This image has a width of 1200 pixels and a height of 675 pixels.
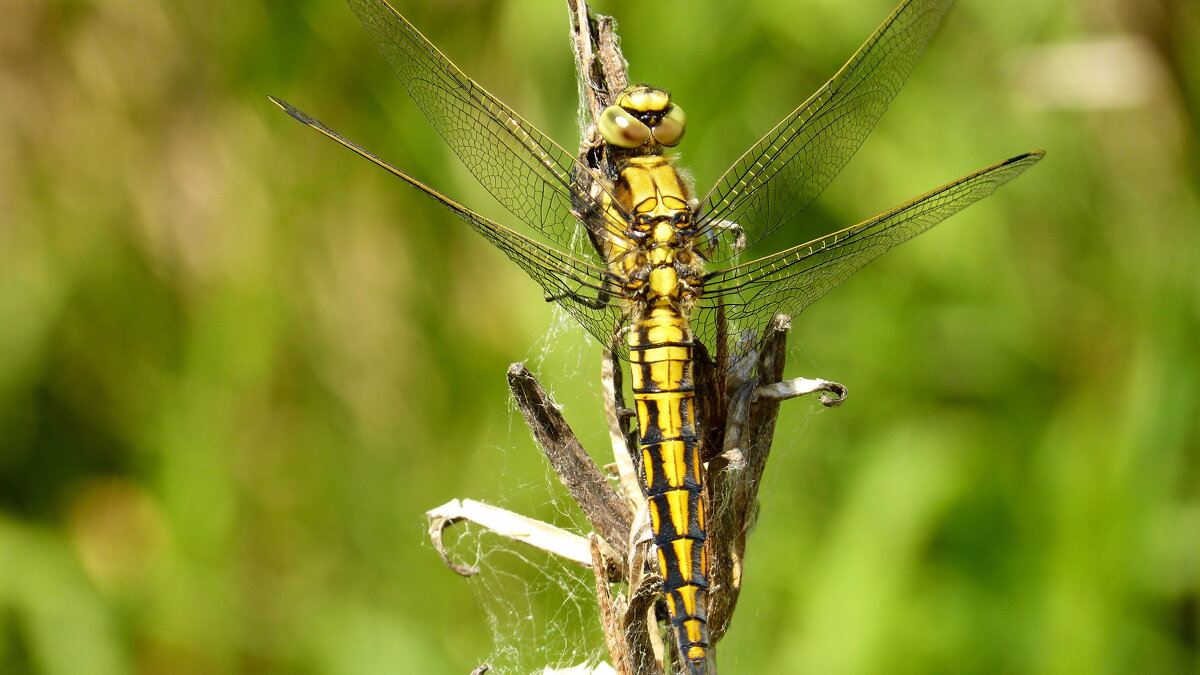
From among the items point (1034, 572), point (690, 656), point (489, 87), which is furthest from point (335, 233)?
point (1034, 572)

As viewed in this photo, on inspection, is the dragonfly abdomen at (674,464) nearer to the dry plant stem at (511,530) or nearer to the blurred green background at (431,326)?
the dry plant stem at (511,530)

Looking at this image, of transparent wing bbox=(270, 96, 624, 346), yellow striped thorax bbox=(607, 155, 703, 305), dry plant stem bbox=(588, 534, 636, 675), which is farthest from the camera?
yellow striped thorax bbox=(607, 155, 703, 305)

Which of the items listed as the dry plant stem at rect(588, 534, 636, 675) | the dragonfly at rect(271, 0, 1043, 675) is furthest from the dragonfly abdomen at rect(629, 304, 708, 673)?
the dry plant stem at rect(588, 534, 636, 675)

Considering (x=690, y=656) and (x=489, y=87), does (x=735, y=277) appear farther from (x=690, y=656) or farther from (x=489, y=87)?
(x=489, y=87)

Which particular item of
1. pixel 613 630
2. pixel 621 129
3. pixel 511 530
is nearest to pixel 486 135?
pixel 621 129

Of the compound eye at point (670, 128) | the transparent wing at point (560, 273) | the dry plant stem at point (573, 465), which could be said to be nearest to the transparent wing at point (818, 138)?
the compound eye at point (670, 128)

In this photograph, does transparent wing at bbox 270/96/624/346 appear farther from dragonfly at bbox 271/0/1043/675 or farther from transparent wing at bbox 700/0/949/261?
transparent wing at bbox 700/0/949/261
